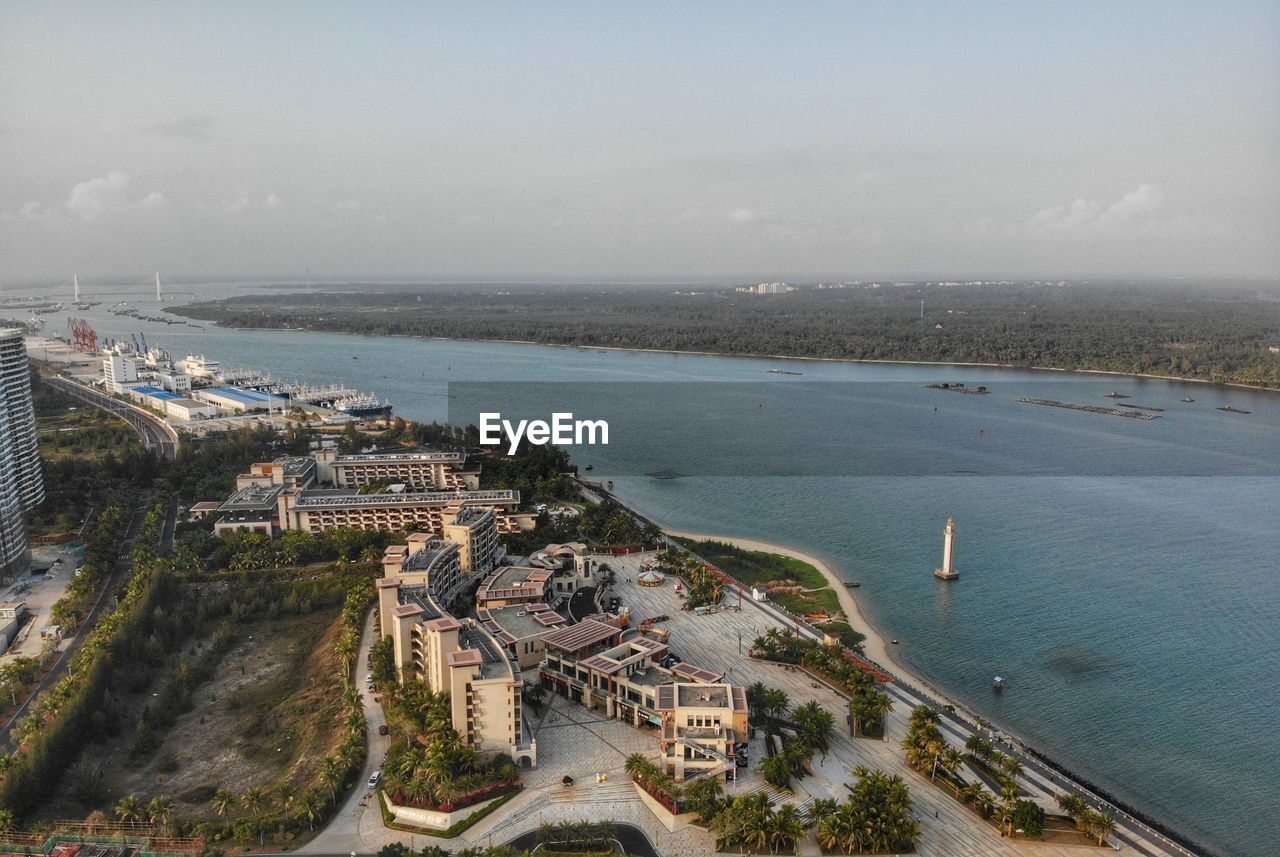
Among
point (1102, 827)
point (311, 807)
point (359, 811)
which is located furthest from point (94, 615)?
point (1102, 827)

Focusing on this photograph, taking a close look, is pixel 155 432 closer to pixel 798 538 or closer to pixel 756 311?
pixel 798 538

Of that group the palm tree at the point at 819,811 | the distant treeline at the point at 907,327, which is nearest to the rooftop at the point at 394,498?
the palm tree at the point at 819,811

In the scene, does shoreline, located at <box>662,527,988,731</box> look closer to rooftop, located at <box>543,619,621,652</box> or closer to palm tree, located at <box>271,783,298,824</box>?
rooftop, located at <box>543,619,621,652</box>

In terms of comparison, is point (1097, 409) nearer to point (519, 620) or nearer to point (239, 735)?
point (519, 620)

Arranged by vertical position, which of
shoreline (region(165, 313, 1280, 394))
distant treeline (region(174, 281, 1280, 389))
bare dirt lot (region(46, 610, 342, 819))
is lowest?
bare dirt lot (region(46, 610, 342, 819))

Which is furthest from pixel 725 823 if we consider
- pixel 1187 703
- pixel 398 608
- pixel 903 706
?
pixel 1187 703

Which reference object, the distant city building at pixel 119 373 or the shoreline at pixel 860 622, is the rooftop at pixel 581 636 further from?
the distant city building at pixel 119 373

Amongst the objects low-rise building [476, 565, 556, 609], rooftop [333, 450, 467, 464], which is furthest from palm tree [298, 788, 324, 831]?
rooftop [333, 450, 467, 464]
